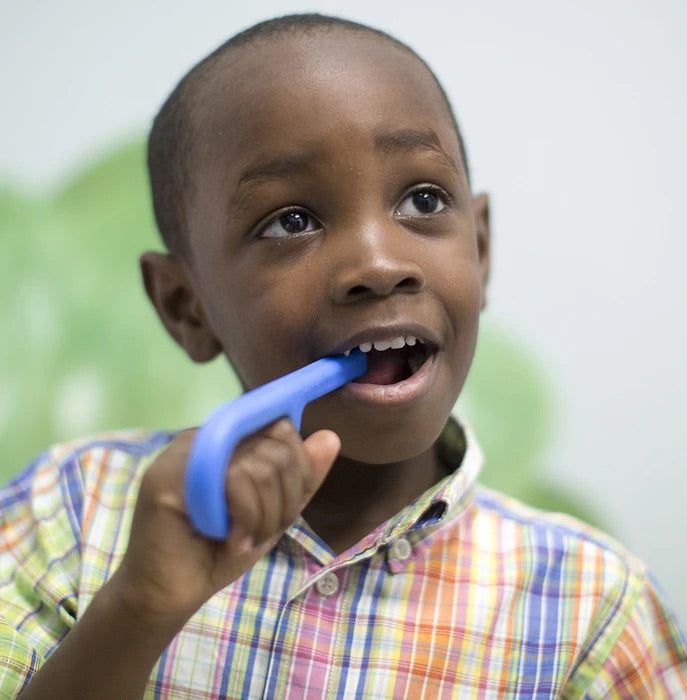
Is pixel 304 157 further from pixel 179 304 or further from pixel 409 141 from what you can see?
pixel 179 304

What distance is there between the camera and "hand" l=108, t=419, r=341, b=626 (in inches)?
18.7

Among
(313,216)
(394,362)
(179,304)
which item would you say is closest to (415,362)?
(394,362)

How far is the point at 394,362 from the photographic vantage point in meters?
0.65

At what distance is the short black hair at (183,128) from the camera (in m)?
0.70

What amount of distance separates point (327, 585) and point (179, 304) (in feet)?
0.84

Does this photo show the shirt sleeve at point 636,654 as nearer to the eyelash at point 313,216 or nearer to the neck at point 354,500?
the neck at point 354,500

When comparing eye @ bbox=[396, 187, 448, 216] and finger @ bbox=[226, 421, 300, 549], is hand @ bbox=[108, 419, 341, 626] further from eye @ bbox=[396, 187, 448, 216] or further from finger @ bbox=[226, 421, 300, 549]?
eye @ bbox=[396, 187, 448, 216]

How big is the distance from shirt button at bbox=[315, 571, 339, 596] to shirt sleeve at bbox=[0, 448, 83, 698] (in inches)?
7.1

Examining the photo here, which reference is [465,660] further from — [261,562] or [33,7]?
[33,7]

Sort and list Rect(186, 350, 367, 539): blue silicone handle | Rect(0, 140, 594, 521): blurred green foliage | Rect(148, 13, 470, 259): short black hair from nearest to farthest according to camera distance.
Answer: Rect(186, 350, 367, 539): blue silicone handle < Rect(148, 13, 470, 259): short black hair < Rect(0, 140, 594, 521): blurred green foliage

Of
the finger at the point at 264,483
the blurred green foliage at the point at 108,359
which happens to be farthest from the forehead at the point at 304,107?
the blurred green foliage at the point at 108,359

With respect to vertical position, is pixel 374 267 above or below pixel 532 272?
above

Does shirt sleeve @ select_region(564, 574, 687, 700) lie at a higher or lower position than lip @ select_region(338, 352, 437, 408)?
lower

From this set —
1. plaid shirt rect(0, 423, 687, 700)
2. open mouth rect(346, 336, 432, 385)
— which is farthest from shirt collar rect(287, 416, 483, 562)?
open mouth rect(346, 336, 432, 385)
